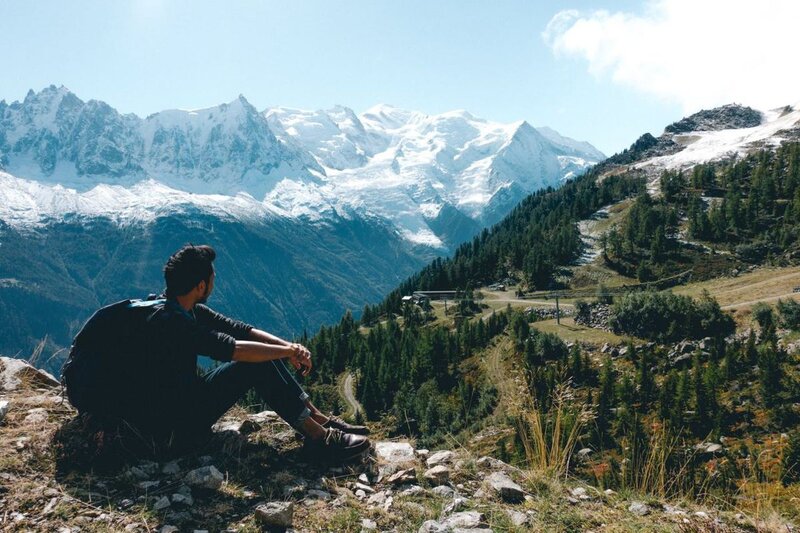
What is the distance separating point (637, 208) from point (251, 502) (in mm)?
146876

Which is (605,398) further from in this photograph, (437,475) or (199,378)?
(199,378)

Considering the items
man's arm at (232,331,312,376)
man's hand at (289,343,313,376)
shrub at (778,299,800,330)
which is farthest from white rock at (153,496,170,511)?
shrub at (778,299,800,330)

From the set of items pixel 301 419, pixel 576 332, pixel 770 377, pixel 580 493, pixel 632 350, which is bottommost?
pixel 576 332

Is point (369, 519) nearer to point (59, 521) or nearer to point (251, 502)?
point (251, 502)

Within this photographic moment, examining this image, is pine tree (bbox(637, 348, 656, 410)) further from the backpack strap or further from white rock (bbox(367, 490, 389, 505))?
the backpack strap

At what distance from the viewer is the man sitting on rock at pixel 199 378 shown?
701 cm

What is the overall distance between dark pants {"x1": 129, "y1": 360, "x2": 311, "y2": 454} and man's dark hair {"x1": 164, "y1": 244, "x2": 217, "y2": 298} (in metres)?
1.38

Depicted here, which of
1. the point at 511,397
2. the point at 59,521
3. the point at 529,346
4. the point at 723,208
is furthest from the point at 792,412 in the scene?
the point at 723,208

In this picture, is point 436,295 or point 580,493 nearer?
point 580,493

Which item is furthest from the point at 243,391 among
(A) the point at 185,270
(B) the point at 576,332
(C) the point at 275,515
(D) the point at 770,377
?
(B) the point at 576,332

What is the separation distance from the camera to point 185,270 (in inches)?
284

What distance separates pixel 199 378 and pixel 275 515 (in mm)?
2696

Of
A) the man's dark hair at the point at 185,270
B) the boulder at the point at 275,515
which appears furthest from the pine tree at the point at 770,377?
the man's dark hair at the point at 185,270

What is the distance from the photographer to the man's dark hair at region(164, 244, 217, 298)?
715cm
